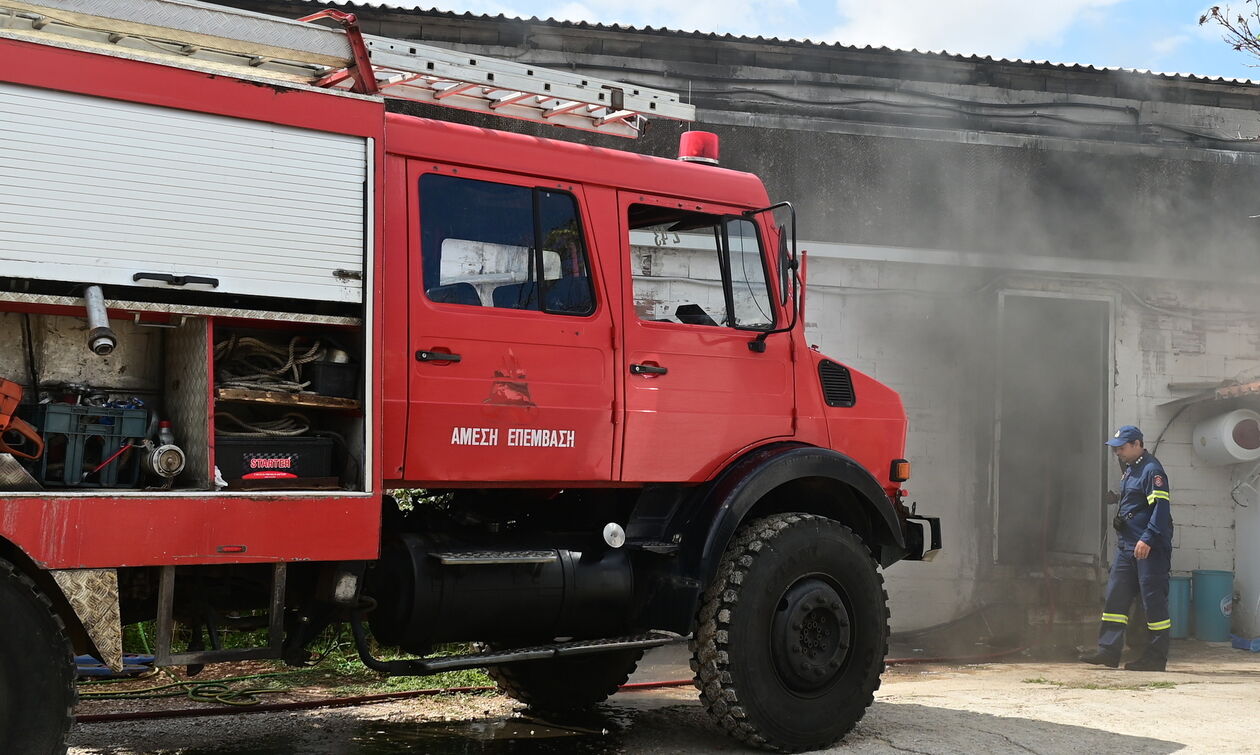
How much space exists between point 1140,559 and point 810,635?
455cm

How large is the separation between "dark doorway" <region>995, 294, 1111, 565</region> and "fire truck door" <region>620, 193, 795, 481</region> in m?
5.78

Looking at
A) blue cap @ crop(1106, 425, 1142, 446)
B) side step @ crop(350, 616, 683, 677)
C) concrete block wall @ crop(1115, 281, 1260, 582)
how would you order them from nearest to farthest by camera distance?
side step @ crop(350, 616, 683, 677), blue cap @ crop(1106, 425, 1142, 446), concrete block wall @ crop(1115, 281, 1260, 582)

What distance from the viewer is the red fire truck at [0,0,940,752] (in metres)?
4.32

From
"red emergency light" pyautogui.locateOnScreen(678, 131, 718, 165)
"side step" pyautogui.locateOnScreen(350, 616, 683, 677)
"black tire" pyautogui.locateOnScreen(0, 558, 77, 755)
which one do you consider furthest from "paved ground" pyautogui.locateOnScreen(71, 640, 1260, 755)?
"red emergency light" pyautogui.locateOnScreen(678, 131, 718, 165)

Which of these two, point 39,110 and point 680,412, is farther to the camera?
point 680,412

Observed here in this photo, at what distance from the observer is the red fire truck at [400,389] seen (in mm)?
4316

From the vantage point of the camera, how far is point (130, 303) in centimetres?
439

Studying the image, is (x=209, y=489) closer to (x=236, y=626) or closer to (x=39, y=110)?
(x=236, y=626)

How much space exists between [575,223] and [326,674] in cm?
366

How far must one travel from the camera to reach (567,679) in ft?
22.6

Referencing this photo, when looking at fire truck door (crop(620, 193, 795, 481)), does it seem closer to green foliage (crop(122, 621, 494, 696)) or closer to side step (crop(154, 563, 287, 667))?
side step (crop(154, 563, 287, 667))

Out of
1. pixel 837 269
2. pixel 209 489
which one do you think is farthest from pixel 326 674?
pixel 837 269

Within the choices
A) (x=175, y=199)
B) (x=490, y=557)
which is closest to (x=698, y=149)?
(x=490, y=557)

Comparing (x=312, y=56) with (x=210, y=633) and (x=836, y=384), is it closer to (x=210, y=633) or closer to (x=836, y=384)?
(x=210, y=633)
